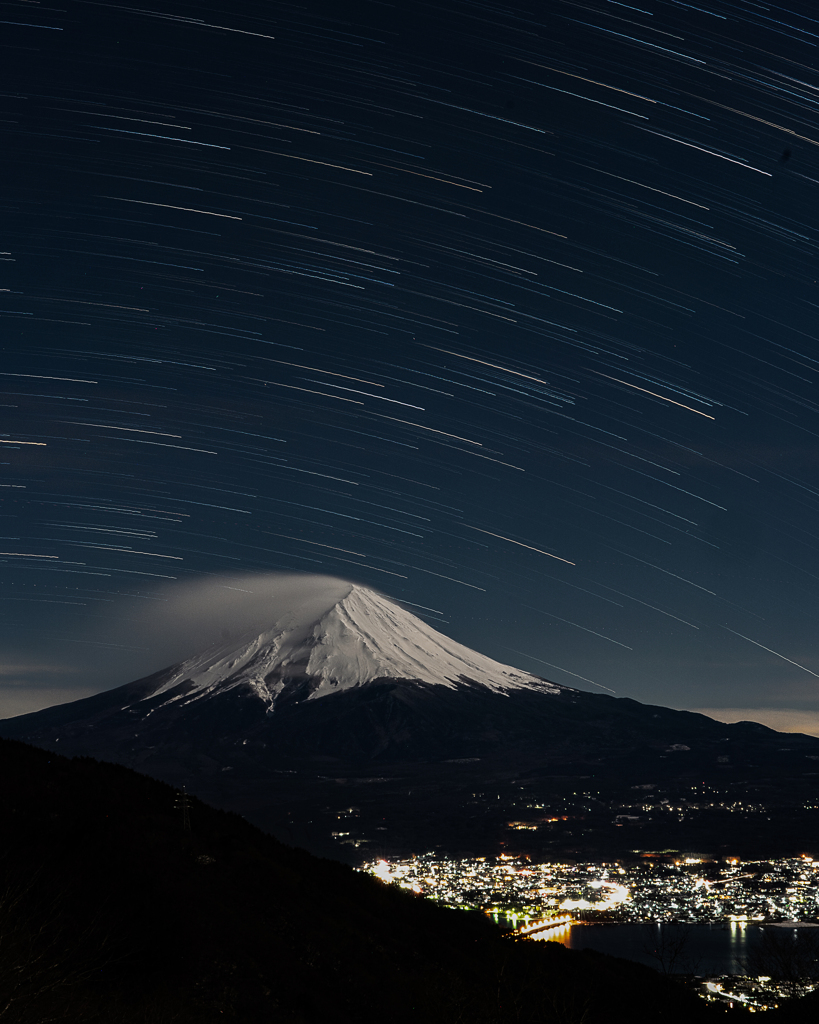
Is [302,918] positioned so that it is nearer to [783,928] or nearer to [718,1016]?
[718,1016]

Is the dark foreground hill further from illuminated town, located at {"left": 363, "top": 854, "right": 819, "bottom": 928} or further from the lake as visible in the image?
illuminated town, located at {"left": 363, "top": 854, "right": 819, "bottom": 928}

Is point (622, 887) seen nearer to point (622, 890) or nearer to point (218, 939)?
point (622, 890)

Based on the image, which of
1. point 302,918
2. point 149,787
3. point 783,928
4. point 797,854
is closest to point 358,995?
point 302,918

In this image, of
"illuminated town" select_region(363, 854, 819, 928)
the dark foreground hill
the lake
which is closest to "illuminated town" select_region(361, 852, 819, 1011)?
"illuminated town" select_region(363, 854, 819, 928)

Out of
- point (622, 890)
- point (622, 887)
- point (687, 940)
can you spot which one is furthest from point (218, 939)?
point (622, 887)

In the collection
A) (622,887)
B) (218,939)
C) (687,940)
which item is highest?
(218,939)

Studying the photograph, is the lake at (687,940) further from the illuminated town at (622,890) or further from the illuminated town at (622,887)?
the illuminated town at (622,887)

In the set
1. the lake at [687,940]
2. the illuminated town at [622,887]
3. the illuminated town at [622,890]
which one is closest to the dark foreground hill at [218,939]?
the illuminated town at [622,890]
